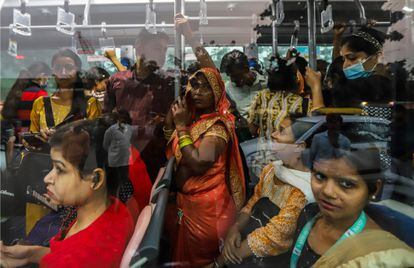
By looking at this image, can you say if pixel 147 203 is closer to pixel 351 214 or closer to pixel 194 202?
pixel 194 202

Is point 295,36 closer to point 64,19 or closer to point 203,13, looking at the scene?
point 203,13

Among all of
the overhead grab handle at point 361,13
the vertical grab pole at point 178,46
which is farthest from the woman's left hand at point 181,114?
the overhead grab handle at point 361,13

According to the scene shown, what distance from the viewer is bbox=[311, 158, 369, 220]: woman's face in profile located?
4.51ft

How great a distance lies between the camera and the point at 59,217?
5.36 feet

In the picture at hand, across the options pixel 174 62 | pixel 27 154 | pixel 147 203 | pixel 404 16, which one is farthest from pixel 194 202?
pixel 404 16

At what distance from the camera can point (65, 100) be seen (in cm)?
168

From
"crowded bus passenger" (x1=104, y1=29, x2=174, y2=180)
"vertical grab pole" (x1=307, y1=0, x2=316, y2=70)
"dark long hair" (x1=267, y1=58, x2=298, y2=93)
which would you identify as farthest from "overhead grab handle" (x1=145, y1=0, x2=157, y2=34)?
"vertical grab pole" (x1=307, y1=0, x2=316, y2=70)

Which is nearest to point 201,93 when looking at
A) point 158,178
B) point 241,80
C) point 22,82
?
point 241,80

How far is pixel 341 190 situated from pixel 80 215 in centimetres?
104

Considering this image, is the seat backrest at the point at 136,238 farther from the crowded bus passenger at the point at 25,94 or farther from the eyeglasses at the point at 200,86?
the crowded bus passenger at the point at 25,94

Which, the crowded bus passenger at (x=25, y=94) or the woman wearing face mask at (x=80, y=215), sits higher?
the crowded bus passenger at (x=25, y=94)

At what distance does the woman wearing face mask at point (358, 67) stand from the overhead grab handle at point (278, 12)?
0.29m

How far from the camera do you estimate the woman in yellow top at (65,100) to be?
1.64 metres

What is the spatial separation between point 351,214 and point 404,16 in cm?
92
